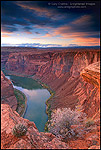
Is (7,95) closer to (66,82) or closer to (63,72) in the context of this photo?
(66,82)

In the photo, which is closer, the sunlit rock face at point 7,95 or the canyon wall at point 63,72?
the canyon wall at point 63,72

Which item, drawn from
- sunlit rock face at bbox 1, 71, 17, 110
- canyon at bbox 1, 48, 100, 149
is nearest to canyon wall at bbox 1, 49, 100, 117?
canyon at bbox 1, 48, 100, 149

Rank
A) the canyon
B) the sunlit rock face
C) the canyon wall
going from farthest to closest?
the sunlit rock face < the canyon wall < the canyon

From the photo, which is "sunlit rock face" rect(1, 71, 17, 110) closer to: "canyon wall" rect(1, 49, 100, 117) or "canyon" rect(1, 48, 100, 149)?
"canyon" rect(1, 48, 100, 149)

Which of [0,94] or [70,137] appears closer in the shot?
[70,137]

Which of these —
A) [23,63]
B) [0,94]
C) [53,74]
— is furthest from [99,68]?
[23,63]

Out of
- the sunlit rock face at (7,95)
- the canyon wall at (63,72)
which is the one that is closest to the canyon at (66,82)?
the canyon wall at (63,72)

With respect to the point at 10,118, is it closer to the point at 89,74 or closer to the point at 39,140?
the point at 39,140

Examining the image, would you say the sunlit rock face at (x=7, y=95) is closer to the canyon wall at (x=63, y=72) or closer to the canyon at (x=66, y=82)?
the canyon at (x=66, y=82)
